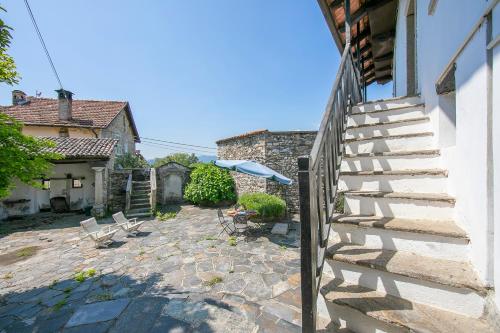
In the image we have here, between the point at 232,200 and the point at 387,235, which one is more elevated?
the point at 387,235

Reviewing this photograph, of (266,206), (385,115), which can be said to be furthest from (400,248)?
(266,206)

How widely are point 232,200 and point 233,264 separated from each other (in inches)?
307

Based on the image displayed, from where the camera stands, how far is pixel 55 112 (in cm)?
1463

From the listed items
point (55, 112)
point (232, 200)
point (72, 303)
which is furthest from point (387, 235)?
point (55, 112)

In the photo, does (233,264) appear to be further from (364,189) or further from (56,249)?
(56,249)

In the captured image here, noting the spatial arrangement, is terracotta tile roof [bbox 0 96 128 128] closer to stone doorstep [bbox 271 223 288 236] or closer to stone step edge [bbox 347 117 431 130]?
stone doorstep [bbox 271 223 288 236]

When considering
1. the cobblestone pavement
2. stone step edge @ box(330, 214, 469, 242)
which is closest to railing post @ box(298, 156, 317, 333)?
stone step edge @ box(330, 214, 469, 242)

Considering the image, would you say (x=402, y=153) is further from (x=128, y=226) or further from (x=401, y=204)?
(x=128, y=226)

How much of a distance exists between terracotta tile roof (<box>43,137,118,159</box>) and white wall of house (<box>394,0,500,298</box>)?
12523mm

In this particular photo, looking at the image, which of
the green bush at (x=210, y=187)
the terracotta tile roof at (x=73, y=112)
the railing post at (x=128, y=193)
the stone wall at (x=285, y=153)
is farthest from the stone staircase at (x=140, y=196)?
the stone wall at (x=285, y=153)

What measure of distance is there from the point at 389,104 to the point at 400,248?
256cm

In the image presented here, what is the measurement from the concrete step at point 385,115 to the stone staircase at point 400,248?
5.5 inches

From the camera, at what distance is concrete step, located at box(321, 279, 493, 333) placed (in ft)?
4.47

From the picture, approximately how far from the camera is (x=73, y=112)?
49.7ft
